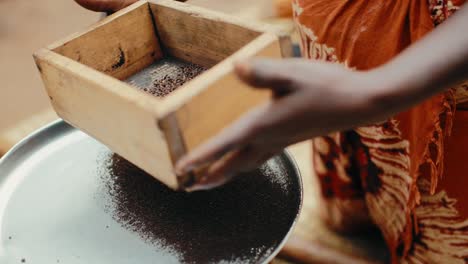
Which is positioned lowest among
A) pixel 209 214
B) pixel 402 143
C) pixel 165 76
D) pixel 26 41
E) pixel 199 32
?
pixel 26 41

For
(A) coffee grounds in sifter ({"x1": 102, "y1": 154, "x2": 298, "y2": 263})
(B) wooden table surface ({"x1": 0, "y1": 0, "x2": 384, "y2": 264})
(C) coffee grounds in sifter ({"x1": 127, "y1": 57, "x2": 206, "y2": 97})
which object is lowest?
(B) wooden table surface ({"x1": 0, "y1": 0, "x2": 384, "y2": 264})

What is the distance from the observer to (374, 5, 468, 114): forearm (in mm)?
792

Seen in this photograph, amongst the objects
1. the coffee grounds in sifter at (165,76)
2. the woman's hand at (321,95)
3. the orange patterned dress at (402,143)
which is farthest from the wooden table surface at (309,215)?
the woman's hand at (321,95)

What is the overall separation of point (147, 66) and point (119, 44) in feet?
0.36

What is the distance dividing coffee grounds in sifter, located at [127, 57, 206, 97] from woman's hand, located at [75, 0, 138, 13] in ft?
0.53

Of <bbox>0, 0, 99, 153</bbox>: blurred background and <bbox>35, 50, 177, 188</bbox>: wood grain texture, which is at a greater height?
<bbox>35, 50, 177, 188</bbox>: wood grain texture

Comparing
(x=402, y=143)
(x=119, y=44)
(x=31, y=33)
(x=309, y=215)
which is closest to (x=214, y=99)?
(x=119, y=44)

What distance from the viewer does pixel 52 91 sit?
1110 millimetres

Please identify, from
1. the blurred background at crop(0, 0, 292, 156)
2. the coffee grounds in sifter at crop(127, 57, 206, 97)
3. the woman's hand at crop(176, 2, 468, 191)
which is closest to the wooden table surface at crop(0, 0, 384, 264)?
the blurred background at crop(0, 0, 292, 156)

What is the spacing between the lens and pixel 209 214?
1151 mm

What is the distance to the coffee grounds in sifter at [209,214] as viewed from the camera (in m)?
1.08

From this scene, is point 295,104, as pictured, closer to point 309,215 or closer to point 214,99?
point 214,99

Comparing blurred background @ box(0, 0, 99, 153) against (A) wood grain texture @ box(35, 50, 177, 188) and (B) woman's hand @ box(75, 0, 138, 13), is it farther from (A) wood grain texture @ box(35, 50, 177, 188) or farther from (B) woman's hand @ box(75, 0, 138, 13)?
(A) wood grain texture @ box(35, 50, 177, 188)

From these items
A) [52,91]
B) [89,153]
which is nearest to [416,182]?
[89,153]
